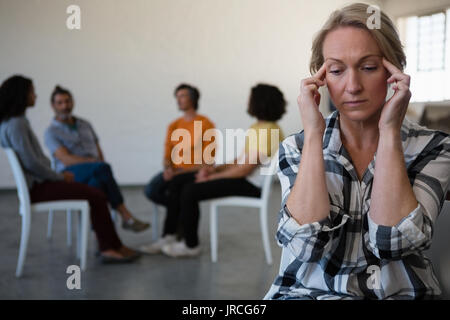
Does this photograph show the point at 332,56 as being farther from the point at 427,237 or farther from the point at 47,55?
the point at 47,55

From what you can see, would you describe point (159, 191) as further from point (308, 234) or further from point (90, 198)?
point (308, 234)

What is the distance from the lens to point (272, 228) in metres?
3.33

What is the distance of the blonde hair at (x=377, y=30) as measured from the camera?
688mm

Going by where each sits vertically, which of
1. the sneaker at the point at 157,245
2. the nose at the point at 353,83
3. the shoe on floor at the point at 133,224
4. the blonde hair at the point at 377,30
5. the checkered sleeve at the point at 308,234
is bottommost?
the sneaker at the point at 157,245

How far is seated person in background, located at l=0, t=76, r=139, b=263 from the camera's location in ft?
7.27

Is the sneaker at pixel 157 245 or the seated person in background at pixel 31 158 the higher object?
the seated person in background at pixel 31 158

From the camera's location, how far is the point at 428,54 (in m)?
1.01

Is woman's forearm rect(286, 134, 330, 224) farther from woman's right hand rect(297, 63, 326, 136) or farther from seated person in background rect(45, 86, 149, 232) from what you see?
seated person in background rect(45, 86, 149, 232)

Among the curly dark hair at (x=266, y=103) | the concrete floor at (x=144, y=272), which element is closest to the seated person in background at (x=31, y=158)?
the concrete floor at (x=144, y=272)

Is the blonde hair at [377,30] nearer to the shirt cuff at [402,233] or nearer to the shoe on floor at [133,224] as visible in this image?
the shirt cuff at [402,233]

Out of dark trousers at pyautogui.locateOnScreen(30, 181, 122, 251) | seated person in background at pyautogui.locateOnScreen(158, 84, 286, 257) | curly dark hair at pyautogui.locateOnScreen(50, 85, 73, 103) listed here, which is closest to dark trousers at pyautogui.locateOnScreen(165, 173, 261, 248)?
seated person in background at pyautogui.locateOnScreen(158, 84, 286, 257)

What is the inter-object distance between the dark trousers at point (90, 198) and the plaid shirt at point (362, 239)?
179 cm

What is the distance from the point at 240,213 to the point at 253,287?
2.01 m

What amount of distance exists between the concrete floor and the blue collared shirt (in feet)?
1.80
